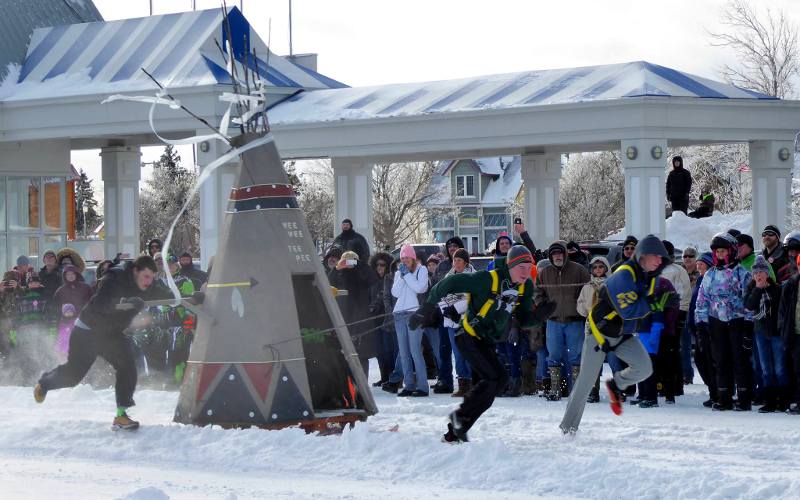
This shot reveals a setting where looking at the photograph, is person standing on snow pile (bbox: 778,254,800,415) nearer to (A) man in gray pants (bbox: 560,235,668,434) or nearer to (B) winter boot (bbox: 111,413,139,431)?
(A) man in gray pants (bbox: 560,235,668,434)

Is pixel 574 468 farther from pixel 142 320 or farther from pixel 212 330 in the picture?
pixel 142 320

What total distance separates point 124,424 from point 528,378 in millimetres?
5000

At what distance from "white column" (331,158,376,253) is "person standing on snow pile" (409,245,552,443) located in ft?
49.8

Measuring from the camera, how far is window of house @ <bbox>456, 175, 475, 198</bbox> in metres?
76.6

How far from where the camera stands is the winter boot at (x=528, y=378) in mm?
15078

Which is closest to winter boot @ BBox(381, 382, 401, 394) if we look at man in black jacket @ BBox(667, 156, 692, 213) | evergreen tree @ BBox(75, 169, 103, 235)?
man in black jacket @ BBox(667, 156, 692, 213)

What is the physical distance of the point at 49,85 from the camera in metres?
27.8

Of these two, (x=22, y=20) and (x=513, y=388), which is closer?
(x=513, y=388)

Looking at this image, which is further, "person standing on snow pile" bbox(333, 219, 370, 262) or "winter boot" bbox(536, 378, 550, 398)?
"person standing on snow pile" bbox(333, 219, 370, 262)

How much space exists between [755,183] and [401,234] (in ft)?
134

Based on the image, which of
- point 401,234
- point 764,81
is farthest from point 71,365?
point 401,234

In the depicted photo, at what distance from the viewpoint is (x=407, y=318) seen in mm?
15344

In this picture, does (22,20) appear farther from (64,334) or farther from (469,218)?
(469,218)

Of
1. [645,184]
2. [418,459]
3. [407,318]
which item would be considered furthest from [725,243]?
[645,184]
